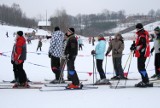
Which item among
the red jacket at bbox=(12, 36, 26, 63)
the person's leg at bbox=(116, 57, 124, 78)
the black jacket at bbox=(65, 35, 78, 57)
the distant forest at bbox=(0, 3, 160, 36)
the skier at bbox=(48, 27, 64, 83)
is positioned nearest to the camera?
the black jacket at bbox=(65, 35, 78, 57)

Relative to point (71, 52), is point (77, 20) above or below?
above

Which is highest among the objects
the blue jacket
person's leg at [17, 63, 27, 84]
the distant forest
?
the distant forest

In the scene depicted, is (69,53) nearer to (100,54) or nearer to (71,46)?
(71,46)

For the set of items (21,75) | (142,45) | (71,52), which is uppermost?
(142,45)

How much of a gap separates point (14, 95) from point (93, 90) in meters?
2.11

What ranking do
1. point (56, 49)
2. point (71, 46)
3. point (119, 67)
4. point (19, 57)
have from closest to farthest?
point (71, 46)
point (19, 57)
point (56, 49)
point (119, 67)

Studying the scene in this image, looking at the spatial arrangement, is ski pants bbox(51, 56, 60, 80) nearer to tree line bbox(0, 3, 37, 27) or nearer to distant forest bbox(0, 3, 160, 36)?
distant forest bbox(0, 3, 160, 36)

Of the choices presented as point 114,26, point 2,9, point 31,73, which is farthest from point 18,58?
point 114,26

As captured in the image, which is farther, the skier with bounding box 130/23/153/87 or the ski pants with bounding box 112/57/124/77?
the ski pants with bounding box 112/57/124/77

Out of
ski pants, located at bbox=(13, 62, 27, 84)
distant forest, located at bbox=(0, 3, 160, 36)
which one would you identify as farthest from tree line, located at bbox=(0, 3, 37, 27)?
ski pants, located at bbox=(13, 62, 27, 84)

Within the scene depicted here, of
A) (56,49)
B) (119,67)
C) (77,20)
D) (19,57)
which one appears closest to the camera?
(19,57)

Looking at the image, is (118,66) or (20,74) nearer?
(20,74)

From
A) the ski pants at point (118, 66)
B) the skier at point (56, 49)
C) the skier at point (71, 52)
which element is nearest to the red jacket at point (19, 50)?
the skier at point (56, 49)

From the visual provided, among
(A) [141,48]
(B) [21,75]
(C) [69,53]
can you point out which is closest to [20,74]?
(B) [21,75]
